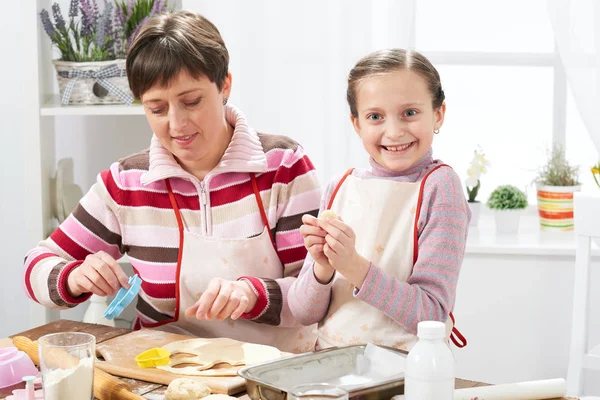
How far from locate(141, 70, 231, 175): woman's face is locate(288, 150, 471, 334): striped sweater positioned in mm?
371

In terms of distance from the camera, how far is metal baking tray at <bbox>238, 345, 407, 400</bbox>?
1188 mm

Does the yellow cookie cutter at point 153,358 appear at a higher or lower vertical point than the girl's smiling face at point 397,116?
lower

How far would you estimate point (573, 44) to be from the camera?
2.68m

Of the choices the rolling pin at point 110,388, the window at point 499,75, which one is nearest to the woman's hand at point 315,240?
the rolling pin at point 110,388

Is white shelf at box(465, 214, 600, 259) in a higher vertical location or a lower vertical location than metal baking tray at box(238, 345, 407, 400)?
lower

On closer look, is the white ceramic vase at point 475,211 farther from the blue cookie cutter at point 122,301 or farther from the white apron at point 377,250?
the blue cookie cutter at point 122,301

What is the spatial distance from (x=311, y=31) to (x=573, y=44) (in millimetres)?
849

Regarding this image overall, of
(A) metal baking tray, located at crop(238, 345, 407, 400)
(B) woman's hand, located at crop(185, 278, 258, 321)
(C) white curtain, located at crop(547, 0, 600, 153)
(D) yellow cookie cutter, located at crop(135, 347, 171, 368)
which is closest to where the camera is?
(A) metal baking tray, located at crop(238, 345, 407, 400)

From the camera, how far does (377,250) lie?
4.90 feet

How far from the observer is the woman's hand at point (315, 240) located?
4.57ft

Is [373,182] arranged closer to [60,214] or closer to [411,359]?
[411,359]

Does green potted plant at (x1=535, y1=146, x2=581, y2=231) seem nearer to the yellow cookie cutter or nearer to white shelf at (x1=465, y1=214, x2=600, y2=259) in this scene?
white shelf at (x1=465, y1=214, x2=600, y2=259)

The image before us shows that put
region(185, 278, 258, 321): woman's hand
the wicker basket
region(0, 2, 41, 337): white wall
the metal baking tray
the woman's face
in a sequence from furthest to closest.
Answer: region(0, 2, 41, 337): white wall → the wicker basket → the woman's face → region(185, 278, 258, 321): woman's hand → the metal baking tray

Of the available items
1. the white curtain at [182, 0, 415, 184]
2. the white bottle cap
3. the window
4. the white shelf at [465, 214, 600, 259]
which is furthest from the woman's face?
the window
